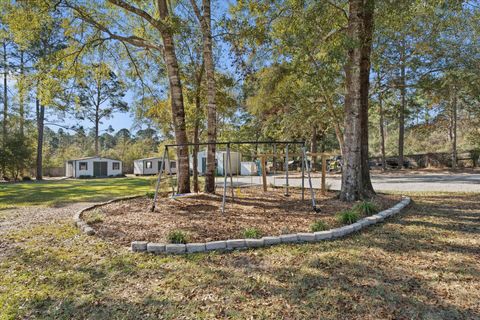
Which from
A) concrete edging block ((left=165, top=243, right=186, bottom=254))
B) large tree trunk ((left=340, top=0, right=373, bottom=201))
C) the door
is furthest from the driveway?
the door

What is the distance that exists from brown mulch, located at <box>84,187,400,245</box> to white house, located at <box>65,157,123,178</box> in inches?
822

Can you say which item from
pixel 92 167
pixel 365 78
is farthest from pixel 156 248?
pixel 92 167

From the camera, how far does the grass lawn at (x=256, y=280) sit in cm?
186

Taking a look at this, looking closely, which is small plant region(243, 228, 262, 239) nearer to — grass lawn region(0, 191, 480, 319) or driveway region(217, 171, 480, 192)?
grass lawn region(0, 191, 480, 319)

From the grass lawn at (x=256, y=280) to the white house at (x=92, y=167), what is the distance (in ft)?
74.7

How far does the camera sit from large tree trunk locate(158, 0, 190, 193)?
5.91m

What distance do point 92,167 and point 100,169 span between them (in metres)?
0.70

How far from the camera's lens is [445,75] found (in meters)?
9.99

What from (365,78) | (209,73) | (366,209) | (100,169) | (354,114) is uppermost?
(209,73)

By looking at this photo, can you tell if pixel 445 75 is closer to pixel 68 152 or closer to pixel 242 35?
pixel 242 35

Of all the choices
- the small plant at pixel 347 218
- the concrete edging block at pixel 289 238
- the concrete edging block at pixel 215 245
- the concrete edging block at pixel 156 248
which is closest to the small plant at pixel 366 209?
the small plant at pixel 347 218

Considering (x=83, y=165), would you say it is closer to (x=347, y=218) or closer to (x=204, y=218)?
(x=204, y=218)

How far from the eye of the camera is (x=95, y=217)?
4.43 metres

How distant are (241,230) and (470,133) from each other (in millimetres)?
22009
